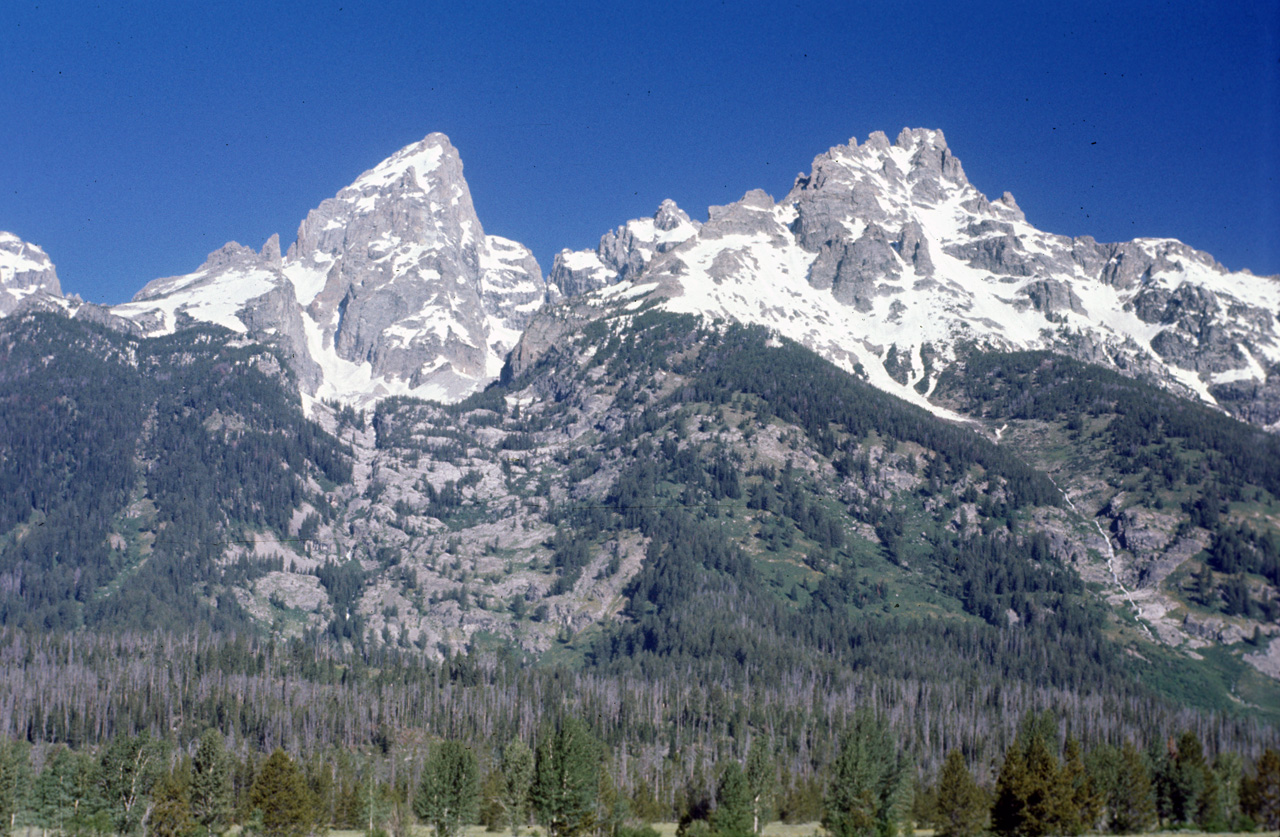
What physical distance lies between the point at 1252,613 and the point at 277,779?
167m

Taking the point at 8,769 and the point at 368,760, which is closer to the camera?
the point at 8,769

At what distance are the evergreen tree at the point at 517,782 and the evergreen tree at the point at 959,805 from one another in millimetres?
46347

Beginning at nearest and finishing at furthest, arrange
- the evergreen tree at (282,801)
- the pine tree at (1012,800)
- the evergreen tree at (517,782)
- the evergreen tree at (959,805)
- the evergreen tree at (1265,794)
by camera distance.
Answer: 1. the evergreen tree at (1265,794)
2. the pine tree at (1012,800)
3. the evergreen tree at (959,805)
4. the evergreen tree at (282,801)
5. the evergreen tree at (517,782)

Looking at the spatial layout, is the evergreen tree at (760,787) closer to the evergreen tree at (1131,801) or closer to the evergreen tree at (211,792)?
the evergreen tree at (1131,801)

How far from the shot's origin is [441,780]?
126 meters

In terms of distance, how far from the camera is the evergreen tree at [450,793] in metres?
124

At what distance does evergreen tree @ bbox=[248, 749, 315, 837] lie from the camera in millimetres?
120875

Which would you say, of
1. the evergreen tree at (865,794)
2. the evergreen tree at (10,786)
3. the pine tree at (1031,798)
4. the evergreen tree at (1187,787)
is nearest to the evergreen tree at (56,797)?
the evergreen tree at (10,786)

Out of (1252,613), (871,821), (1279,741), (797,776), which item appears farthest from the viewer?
(1252,613)

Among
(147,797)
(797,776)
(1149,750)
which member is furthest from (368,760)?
(1149,750)

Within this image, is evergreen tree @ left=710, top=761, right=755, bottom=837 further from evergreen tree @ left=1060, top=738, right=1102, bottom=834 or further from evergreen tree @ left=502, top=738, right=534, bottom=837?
evergreen tree @ left=1060, top=738, right=1102, bottom=834

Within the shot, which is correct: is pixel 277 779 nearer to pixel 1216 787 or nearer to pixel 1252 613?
pixel 1216 787

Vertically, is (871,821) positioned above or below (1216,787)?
below

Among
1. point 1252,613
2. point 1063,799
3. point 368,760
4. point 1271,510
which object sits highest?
point 1271,510
